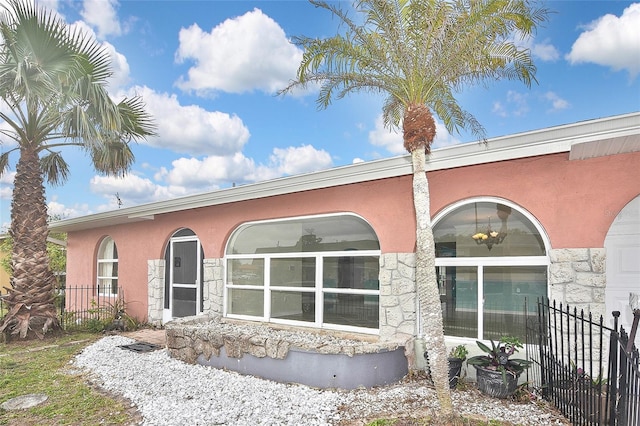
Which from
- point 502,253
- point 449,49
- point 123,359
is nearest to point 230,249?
point 123,359

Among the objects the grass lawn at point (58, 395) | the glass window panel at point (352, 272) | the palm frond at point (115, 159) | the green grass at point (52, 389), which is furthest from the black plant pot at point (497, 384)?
the palm frond at point (115, 159)

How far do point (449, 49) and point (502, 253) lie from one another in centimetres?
325

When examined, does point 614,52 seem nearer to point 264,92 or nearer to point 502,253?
point 502,253

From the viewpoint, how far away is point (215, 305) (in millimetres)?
9781

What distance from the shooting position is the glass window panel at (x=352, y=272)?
7.42 meters

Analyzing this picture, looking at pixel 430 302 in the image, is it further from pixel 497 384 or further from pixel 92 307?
pixel 92 307

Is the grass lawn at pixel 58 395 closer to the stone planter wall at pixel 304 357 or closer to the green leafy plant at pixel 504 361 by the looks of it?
the green leafy plant at pixel 504 361

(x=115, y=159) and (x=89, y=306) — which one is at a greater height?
(x=115, y=159)

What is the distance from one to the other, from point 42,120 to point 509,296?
11497mm

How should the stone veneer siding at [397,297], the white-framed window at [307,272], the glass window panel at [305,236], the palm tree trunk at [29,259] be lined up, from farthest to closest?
the palm tree trunk at [29,259] < the glass window panel at [305,236] < the white-framed window at [307,272] < the stone veneer siding at [397,297]

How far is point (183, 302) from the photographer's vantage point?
36.3 ft

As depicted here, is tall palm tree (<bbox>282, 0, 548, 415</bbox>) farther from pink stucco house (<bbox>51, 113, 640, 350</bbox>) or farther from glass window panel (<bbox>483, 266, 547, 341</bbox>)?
glass window panel (<bbox>483, 266, 547, 341</bbox>)

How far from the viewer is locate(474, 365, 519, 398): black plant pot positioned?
5.35 meters

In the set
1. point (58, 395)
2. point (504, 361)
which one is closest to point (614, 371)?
point (504, 361)
